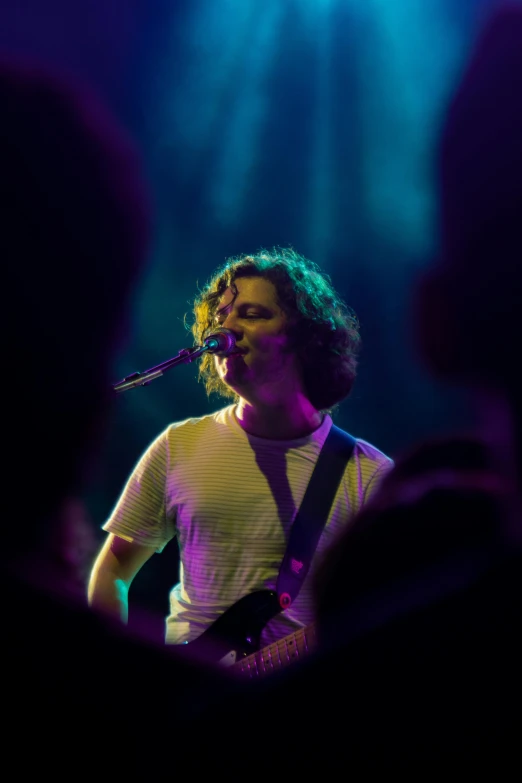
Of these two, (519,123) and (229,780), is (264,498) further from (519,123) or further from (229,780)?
(229,780)

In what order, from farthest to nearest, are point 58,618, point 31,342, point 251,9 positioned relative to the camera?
1. point 251,9
2. point 31,342
3. point 58,618

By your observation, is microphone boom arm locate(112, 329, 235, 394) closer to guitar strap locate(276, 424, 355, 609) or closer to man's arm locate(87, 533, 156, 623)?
guitar strap locate(276, 424, 355, 609)

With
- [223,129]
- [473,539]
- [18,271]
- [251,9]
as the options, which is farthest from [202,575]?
[251,9]

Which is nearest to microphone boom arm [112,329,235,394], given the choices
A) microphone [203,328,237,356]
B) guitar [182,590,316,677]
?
microphone [203,328,237,356]

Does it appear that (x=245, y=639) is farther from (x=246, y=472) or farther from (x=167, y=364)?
(x=167, y=364)

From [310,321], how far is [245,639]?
1.39 meters

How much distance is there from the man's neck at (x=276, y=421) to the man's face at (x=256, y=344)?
0.06 metres

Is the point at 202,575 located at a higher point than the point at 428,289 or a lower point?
lower

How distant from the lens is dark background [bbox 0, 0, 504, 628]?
2732mm

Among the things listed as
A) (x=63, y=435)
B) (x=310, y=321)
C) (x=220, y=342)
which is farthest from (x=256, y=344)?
(x=63, y=435)

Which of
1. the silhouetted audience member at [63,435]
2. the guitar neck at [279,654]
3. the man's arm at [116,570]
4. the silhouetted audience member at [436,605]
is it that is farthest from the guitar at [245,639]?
the silhouetted audience member at [436,605]

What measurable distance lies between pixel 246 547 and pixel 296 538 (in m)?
0.19

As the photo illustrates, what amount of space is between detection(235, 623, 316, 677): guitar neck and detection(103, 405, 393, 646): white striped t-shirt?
0.11 m

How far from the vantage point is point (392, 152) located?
2.88m
